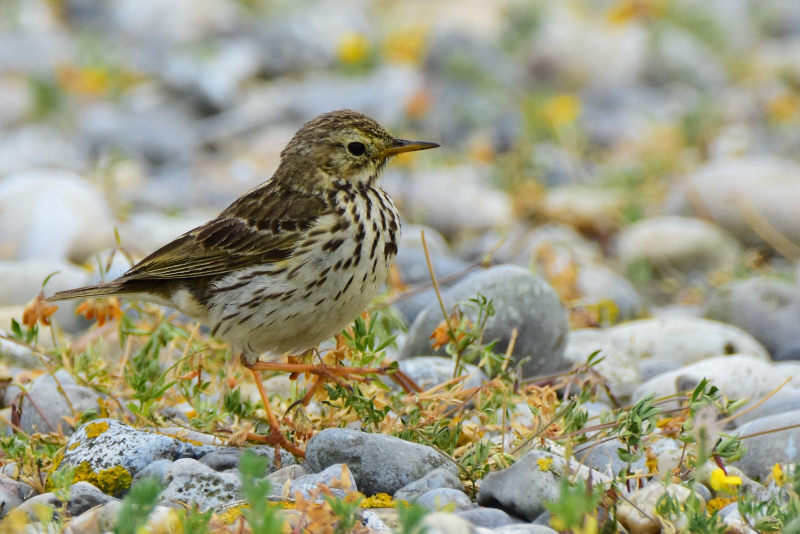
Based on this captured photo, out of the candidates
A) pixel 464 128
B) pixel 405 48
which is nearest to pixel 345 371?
pixel 464 128

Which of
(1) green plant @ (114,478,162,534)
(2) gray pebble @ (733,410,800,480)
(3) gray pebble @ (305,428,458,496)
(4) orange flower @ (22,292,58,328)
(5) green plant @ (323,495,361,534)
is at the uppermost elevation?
(4) orange flower @ (22,292,58,328)

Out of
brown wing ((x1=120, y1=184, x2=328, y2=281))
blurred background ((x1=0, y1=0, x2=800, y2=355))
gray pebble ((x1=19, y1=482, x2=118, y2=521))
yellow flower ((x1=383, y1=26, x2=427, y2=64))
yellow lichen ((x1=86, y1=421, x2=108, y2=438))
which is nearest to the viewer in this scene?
gray pebble ((x1=19, y1=482, x2=118, y2=521))

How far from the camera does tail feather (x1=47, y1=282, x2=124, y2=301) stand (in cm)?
490

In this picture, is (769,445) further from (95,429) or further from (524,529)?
(95,429)

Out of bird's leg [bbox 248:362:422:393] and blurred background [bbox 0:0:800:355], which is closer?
bird's leg [bbox 248:362:422:393]

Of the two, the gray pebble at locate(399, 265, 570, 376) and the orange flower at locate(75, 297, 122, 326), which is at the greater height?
the orange flower at locate(75, 297, 122, 326)

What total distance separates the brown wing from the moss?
1.14 metres

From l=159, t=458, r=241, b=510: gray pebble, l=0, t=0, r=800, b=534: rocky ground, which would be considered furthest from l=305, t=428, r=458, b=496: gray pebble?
l=159, t=458, r=241, b=510: gray pebble

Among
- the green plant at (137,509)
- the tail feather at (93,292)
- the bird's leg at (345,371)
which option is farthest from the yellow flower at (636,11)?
the green plant at (137,509)

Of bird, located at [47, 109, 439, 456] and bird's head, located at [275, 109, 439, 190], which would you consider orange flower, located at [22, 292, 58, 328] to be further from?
bird's head, located at [275, 109, 439, 190]

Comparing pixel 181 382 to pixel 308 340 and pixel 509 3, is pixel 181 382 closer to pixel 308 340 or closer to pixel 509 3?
pixel 308 340

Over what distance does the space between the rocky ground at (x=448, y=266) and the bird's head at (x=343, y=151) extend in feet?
2.25

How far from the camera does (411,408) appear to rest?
458 cm

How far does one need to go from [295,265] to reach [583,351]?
199 cm
